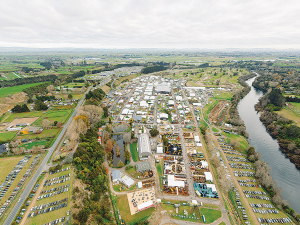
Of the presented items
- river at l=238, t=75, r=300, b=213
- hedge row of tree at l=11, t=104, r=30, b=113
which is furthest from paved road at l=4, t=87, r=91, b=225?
river at l=238, t=75, r=300, b=213

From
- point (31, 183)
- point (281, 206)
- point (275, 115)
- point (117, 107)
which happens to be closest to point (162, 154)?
point (281, 206)

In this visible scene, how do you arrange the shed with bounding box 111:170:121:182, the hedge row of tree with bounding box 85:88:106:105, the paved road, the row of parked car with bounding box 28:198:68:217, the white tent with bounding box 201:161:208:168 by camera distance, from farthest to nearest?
1. the hedge row of tree with bounding box 85:88:106:105
2. the white tent with bounding box 201:161:208:168
3. the shed with bounding box 111:170:121:182
4. the row of parked car with bounding box 28:198:68:217
5. the paved road

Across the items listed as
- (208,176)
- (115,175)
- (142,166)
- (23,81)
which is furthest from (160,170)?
(23,81)

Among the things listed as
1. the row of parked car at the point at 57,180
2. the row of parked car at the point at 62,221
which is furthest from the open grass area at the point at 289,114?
the row of parked car at the point at 57,180

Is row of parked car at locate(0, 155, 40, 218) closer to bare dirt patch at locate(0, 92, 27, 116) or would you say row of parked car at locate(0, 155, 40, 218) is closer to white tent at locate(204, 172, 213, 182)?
bare dirt patch at locate(0, 92, 27, 116)

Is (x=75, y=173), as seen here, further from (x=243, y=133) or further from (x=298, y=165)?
(x=298, y=165)

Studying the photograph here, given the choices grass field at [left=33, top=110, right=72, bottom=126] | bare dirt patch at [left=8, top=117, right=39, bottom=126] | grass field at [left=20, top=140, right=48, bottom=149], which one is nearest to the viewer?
grass field at [left=20, top=140, right=48, bottom=149]
